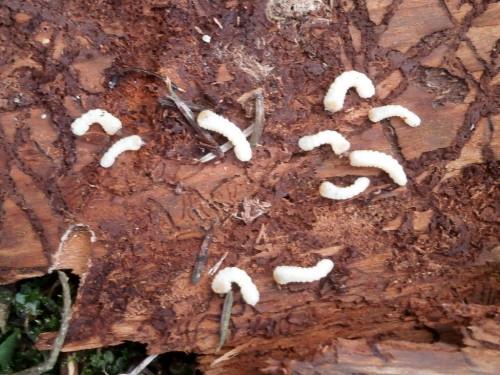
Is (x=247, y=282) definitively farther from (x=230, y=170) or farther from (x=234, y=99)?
(x=234, y=99)

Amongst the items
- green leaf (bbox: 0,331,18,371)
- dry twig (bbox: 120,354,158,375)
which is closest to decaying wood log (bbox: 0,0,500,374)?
dry twig (bbox: 120,354,158,375)

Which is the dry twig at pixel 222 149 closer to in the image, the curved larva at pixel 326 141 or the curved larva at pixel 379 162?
the curved larva at pixel 326 141

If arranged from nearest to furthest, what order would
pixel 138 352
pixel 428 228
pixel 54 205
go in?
pixel 54 205
pixel 428 228
pixel 138 352

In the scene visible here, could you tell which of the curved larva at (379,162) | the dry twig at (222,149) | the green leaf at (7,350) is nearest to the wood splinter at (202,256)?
the dry twig at (222,149)

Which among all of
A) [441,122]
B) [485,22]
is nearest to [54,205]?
[441,122]

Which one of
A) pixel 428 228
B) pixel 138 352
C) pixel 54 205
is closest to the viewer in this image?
pixel 54 205
